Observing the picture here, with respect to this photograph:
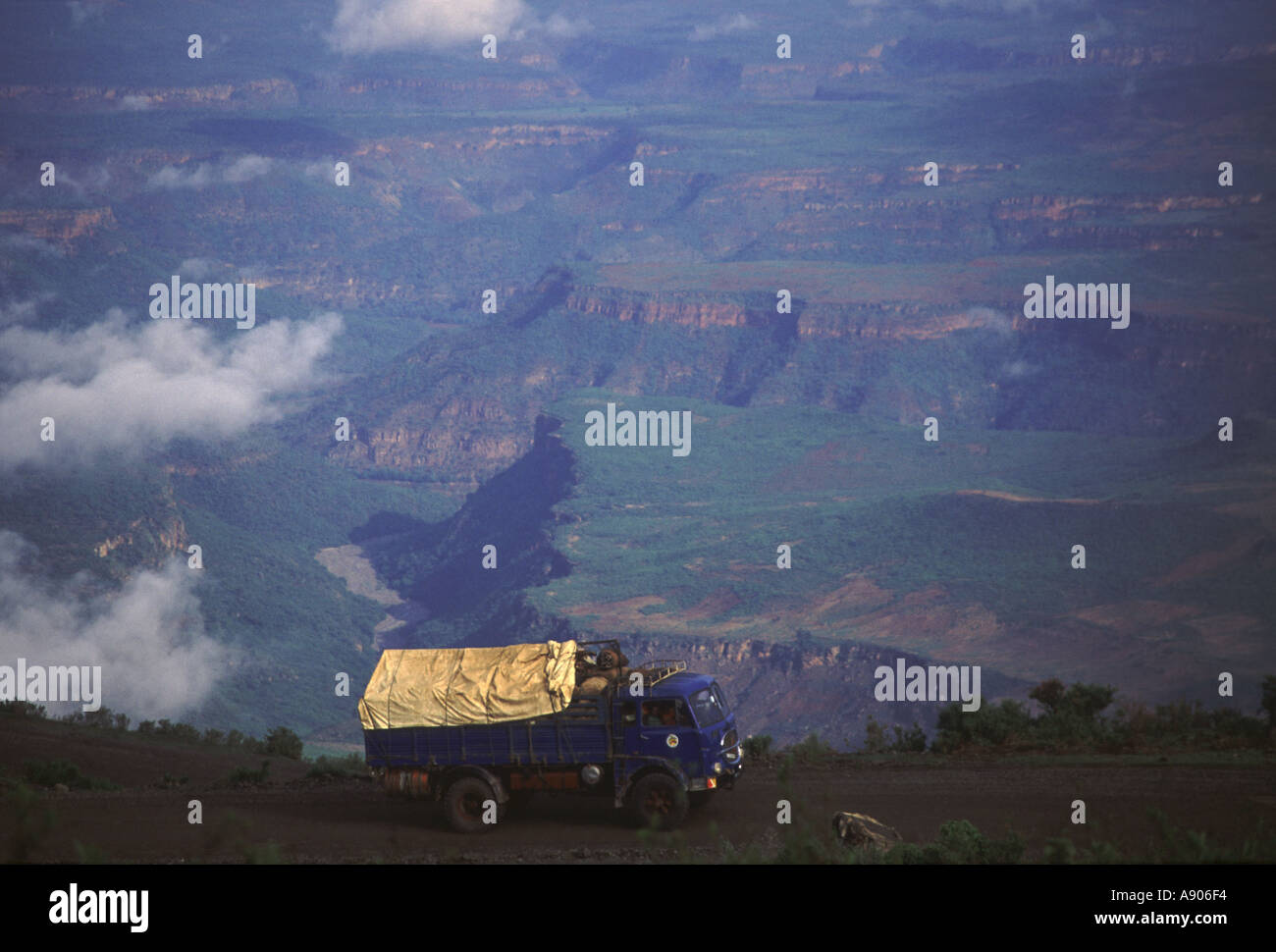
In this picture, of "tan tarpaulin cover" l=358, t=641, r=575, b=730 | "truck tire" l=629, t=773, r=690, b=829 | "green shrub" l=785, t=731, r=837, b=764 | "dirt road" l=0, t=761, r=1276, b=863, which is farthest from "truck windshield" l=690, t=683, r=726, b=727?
"green shrub" l=785, t=731, r=837, b=764

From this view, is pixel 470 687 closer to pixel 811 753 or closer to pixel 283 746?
pixel 811 753

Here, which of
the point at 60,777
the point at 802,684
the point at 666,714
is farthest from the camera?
the point at 802,684

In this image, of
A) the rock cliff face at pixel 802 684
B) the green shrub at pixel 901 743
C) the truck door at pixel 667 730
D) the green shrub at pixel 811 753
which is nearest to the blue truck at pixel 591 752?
the truck door at pixel 667 730

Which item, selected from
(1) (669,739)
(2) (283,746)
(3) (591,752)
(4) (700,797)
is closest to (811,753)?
(4) (700,797)

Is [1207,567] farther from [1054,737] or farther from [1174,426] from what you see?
[1054,737]

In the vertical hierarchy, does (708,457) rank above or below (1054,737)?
above
